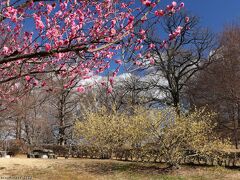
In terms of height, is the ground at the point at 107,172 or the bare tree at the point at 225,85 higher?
the bare tree at the point at 225,85

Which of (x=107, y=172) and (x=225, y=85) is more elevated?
(x=225, y=85)

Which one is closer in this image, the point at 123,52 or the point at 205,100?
the point at 123,52

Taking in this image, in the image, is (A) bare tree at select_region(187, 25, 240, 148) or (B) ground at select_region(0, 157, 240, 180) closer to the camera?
(B) ground at select_region(0, 157, 240, 180)

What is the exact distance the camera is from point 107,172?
55.9 ft

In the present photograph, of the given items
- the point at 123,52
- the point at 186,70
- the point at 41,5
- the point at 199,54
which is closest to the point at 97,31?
the point at 123,52

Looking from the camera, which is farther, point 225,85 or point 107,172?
point 225,85

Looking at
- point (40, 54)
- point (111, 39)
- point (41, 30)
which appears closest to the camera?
point (40, 54)

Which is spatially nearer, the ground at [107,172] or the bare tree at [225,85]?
the ground at [107,172]

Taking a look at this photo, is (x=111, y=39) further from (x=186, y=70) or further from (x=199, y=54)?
(x=186, y=70)

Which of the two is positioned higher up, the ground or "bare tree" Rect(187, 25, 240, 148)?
"bare tree" Rect(187, 25, 240, 148)

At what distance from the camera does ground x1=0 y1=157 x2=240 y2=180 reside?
620 inches

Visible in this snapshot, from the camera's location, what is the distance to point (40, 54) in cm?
514

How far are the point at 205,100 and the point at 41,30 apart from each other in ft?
70.6

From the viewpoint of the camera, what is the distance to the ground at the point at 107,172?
15752mm
